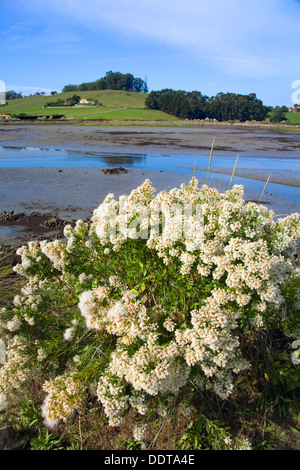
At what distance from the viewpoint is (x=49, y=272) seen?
12.7 feet

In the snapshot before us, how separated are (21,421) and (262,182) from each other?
1435 cm

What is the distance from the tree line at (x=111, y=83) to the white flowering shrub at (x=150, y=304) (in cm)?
18565

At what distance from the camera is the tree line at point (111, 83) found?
170000 mm

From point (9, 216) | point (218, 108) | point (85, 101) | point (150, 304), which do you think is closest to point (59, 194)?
point (9, 216)

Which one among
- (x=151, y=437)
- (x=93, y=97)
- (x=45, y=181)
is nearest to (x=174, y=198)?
(x=151, y=437)

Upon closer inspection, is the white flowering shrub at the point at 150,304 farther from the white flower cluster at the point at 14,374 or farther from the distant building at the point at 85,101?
the distant building at the point at 85,101

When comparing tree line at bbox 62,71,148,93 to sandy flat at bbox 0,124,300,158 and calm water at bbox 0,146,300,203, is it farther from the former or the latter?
calm water at bbox 0,146,300,203

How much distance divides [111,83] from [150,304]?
190 m

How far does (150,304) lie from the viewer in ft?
11.7

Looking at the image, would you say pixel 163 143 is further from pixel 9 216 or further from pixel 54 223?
pixel 54 223

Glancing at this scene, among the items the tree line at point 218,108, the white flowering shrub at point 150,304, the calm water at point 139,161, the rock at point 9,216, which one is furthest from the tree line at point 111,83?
the white flowering shrub at point 150,304

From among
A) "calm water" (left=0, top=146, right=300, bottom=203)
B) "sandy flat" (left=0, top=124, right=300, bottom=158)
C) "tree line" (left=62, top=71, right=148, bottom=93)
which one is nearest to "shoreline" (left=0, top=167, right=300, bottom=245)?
"calm water" (left=0, top=146, right=300, bottom=203)

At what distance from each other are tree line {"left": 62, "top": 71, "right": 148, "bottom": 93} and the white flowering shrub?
609 feet
